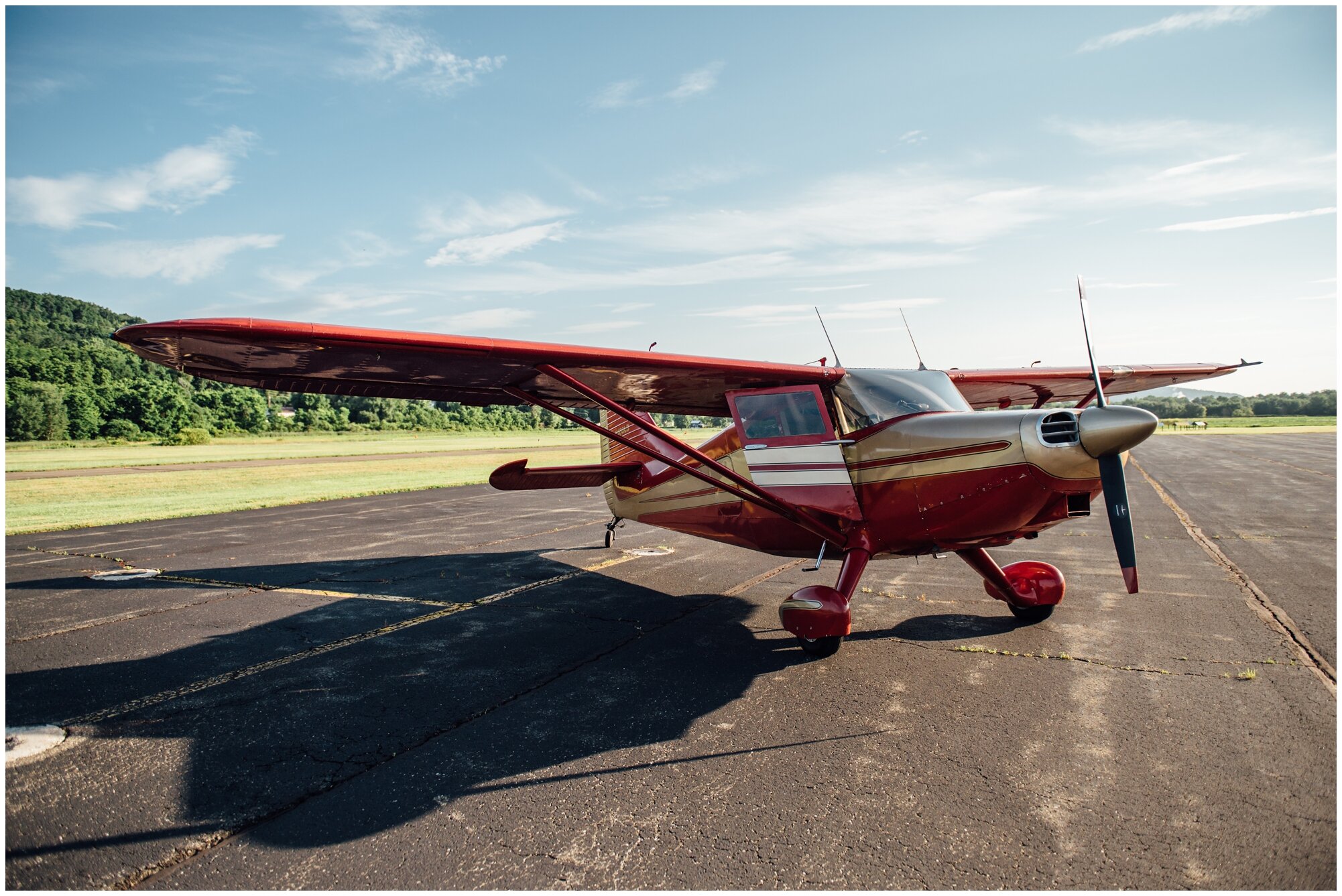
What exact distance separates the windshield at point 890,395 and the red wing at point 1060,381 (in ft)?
6.10

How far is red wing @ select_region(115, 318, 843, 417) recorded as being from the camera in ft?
16.0

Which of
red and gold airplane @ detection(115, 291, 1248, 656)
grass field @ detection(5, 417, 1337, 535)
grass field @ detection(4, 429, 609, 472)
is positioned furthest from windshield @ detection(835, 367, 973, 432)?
grass field @ detection(4, 429, 609, 472)

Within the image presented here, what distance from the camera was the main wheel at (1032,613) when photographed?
270 inches

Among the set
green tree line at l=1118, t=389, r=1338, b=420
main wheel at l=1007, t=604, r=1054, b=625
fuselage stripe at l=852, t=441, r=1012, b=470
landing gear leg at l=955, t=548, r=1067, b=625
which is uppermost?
fuselage stripe at l=852, t=441, r=1012, b=470

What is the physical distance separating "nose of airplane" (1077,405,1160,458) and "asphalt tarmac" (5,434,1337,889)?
183 cm

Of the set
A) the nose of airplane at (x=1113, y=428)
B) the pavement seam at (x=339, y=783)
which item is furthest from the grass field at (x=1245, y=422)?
the pavement seam at (x=339, y=783)

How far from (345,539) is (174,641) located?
20.9ft

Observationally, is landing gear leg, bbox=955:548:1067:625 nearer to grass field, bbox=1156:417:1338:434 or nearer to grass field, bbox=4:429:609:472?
grass field, bbox=4:429:609:472

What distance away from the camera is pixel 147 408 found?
→ 68125 mm

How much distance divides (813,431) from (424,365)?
356 centimetres

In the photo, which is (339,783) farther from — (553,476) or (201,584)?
(201,584)

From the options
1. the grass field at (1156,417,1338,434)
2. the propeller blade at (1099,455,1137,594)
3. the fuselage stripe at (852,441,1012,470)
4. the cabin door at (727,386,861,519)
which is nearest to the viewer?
the propeller blade at (1099,455,1137,594)

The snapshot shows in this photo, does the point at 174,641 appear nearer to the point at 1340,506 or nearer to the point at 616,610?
the point at 616,610

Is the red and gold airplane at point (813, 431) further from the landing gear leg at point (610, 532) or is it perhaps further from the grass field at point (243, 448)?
the grass field at point (243, 448)
